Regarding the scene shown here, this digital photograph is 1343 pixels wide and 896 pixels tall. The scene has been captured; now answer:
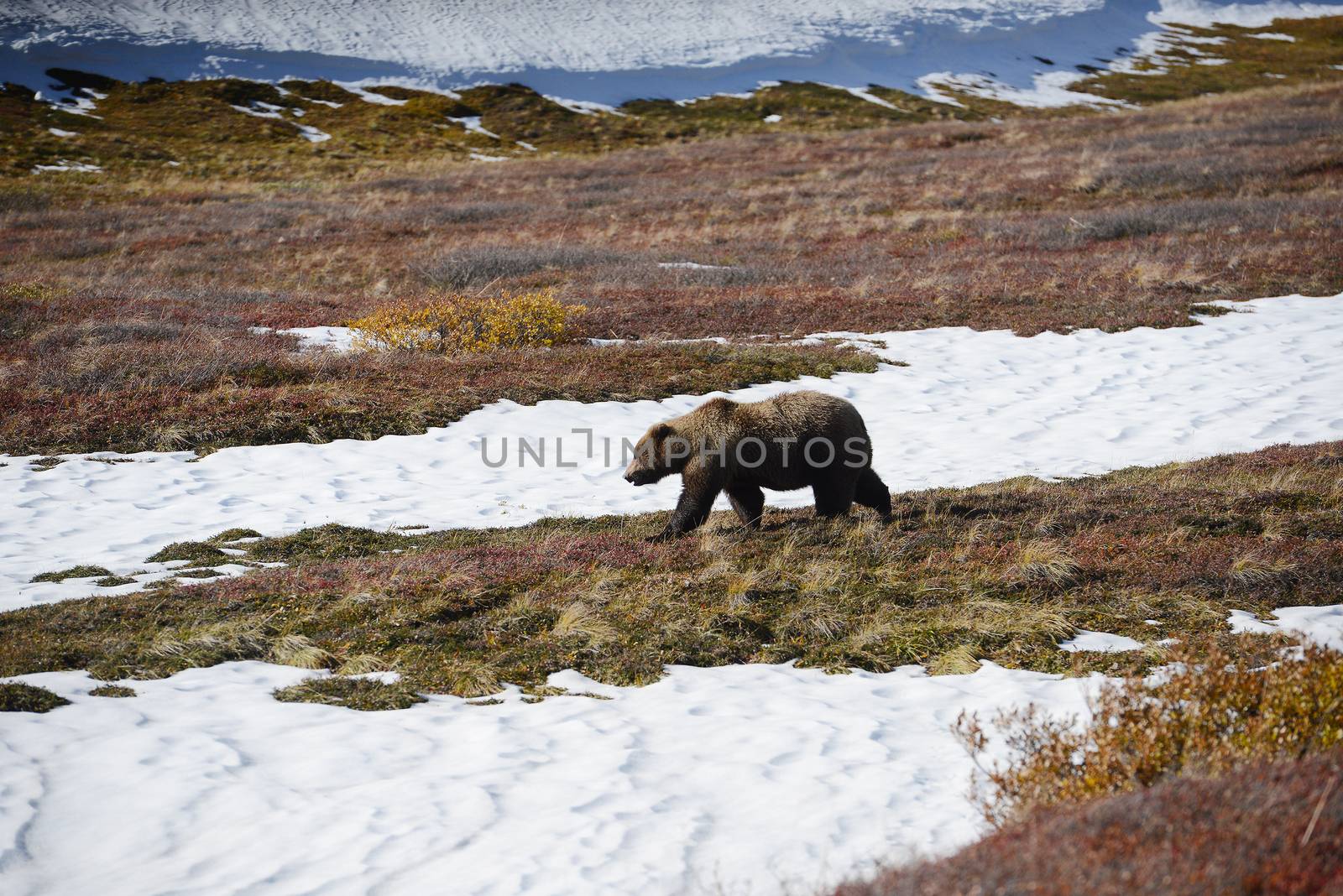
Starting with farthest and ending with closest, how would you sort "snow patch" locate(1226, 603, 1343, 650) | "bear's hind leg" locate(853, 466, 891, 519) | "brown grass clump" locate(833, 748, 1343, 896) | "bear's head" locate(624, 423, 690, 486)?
"bear's hind leg" locate(853, 466, 891, 519) < "bear's head" locate(624, 423, 690, 486) < "snow patch" locate(1226, 603, 1343, 650) < "brown grass clump" locate(833, 748, 1343, 896)

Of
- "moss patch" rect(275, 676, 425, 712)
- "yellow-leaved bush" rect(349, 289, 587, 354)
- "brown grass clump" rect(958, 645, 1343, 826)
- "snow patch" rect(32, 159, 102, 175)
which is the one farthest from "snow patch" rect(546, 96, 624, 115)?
"brown grass clump" rect(958, 645, 1343, 826)

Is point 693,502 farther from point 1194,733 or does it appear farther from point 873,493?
point 1194,733

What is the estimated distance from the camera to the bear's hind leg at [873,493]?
1149cm

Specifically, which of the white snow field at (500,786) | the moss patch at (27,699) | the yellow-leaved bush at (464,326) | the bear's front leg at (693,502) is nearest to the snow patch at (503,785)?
the white snow field at (500,786)

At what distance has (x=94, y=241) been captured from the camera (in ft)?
110

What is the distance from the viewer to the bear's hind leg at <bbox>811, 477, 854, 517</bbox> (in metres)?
11.2

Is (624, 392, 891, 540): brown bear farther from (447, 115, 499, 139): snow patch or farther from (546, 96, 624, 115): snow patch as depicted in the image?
(546, 96, 624, 115): snow patch

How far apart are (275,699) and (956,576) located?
6.42m

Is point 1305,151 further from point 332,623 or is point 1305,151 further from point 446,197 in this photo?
point 332,623

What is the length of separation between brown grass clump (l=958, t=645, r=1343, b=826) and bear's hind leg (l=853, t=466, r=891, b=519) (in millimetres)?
6179

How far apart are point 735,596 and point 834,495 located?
8.26 ft

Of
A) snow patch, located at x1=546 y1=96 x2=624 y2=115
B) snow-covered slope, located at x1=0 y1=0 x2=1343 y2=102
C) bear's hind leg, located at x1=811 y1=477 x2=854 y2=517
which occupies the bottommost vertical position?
bear's hind leg, located at x1=811 y1=477 x2=854 y2=517

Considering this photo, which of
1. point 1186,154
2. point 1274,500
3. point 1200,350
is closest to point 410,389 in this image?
point 1274,500

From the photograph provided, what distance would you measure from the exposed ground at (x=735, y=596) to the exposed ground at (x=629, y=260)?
22.0 feet
